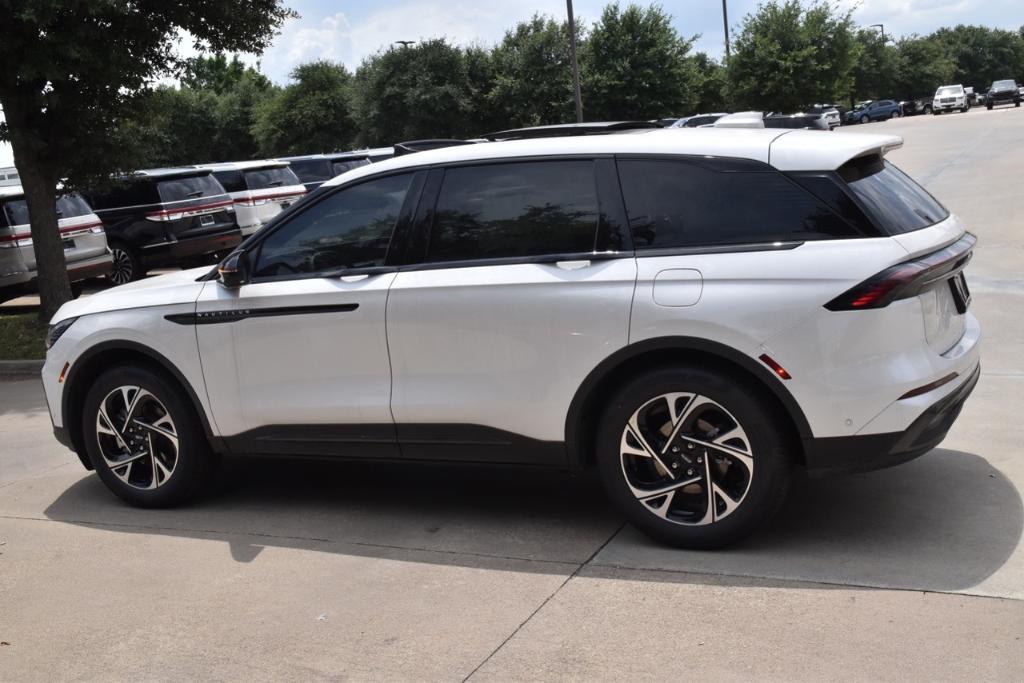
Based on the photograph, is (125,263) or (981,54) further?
(981,54)

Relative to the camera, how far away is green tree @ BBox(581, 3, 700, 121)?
4628 centimetres

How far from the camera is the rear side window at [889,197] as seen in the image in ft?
15.0

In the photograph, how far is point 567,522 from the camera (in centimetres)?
538

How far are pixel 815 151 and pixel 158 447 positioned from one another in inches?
143

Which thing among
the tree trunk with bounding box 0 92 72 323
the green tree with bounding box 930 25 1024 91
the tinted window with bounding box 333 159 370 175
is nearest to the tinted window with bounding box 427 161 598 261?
the tree trunk with bounding box 0 92 72 323

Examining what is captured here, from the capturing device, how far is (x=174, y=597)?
481 cm

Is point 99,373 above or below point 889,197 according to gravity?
below

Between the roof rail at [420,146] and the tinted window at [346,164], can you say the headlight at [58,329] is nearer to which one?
the roof rail at [420,146]

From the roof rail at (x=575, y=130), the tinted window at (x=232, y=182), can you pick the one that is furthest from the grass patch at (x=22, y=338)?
the roof rail at (x=575, y=130)

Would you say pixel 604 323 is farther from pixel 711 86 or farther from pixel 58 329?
pixel 711 86

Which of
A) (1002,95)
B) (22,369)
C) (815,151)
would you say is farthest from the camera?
(1002,95)

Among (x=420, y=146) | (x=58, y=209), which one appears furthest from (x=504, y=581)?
(x=58, y=209)

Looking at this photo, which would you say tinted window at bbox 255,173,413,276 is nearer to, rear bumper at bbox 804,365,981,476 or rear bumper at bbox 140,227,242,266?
rear bumper at bbox 804,365,981,476

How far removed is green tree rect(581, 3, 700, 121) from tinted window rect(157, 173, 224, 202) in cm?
2888
